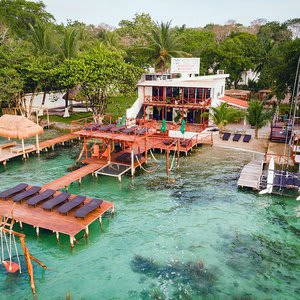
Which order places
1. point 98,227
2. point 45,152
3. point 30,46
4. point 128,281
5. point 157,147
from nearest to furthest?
point 128,281
point 98,227
point 157,147
point 45,152
point 30,46

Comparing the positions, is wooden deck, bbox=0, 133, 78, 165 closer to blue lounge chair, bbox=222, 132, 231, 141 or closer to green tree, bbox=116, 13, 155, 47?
blue lounge chair, bbox=222, 132, 231, 141

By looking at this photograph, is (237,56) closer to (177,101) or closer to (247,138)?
(177,101)

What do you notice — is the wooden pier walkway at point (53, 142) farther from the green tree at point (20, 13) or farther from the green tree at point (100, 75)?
the green tree at point (20, 13)

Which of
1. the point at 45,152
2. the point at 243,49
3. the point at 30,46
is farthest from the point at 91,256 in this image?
the point at 243,49

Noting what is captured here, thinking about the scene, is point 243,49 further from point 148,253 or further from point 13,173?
point 148,253

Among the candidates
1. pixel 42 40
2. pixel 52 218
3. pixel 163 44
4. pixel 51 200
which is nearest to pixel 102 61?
pixel 42 40
